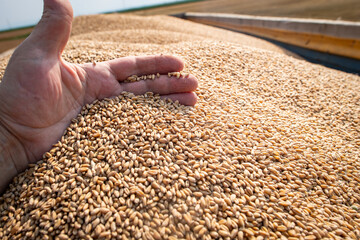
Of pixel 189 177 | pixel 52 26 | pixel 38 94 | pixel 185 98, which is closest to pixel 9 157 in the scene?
pixel 38 94

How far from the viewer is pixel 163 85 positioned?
209 cm

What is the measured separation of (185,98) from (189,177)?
2.80 ft

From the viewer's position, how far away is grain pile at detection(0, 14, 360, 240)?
1288 millimetres

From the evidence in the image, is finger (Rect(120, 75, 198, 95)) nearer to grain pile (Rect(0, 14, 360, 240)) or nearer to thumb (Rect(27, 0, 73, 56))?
grain pile (Rect(0, 14, 360, 240))

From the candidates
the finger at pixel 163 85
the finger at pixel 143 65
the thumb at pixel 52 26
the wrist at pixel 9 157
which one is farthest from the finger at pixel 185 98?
the wrist at pixel 9 157

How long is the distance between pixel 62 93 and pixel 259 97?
82.8 inches

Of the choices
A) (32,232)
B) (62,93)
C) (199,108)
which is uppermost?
(62,93)

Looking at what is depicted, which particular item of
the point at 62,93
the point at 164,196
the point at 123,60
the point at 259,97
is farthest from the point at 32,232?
the point at 259,97

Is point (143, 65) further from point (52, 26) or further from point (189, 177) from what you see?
point (189, 177)

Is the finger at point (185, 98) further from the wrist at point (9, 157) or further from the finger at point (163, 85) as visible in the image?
the wrist at point (9, 157)

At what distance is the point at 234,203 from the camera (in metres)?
1.40

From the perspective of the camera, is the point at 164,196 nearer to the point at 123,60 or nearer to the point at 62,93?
the point at 62,93

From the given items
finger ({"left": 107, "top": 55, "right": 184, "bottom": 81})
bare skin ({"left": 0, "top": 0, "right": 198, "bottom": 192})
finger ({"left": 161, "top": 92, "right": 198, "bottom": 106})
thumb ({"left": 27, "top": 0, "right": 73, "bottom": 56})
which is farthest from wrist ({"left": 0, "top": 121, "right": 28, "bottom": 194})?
finger ({"left": 161, "top": 92, "right": 198, "bottom": 106})

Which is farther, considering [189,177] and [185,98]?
[185,98]
